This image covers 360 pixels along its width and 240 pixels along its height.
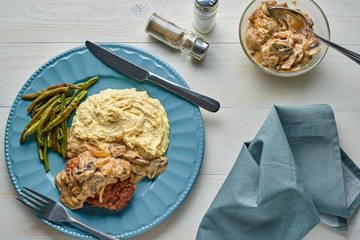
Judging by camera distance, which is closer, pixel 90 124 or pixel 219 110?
pixel 90 124

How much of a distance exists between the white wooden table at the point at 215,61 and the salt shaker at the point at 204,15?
0.32ft

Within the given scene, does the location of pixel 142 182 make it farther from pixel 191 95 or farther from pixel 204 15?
pixel 204 15

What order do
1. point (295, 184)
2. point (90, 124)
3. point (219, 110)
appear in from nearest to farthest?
point (295, 184)
point (90, 124)
point (219, 110)

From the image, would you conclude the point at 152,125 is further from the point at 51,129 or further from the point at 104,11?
the point at 104,11

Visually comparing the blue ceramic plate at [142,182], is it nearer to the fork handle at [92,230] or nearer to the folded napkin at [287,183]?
the fork handle at [92,230]

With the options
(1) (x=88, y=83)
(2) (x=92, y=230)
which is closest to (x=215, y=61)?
(1) (x=88, y=83)

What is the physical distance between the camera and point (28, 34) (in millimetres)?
3053

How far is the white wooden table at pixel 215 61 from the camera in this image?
298 centimetres

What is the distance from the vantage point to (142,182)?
2846 millimetres

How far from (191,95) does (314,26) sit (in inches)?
44.9

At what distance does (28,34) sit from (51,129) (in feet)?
2.77

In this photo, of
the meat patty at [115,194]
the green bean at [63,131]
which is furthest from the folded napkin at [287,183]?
the green bean at [63,131]

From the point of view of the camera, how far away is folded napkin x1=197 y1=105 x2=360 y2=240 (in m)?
2.64

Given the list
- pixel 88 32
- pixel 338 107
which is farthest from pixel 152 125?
pixel 338 107
